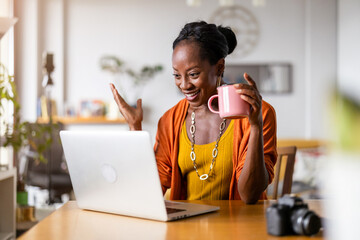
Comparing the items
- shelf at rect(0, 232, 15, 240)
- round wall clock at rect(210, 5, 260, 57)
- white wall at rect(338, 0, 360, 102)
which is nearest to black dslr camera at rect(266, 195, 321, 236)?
shelf at rect(0, 232, 15, 240)

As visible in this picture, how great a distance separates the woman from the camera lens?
0.47 m

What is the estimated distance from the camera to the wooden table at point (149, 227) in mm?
784

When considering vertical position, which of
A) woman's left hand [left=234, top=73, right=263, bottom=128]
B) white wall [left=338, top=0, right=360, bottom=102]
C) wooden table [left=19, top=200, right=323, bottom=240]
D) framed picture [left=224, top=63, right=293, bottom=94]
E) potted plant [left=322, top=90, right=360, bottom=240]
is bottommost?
wooden table [left=19, top=200, right=323, bottom=240]

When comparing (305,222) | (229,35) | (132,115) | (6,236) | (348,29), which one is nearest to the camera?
(305,222)

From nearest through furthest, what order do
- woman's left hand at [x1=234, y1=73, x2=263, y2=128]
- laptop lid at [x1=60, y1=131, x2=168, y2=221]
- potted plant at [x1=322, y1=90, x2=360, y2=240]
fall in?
potted plant at [x1=322, y1=90, x2=360, y2=240] < laptop lid at [x1=60, y1=131, x2=168, y2=221] < woman's left hand at [x1=234, y1=73, x2=263, y2=128]

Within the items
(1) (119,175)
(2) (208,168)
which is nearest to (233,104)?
(1) (119,175)

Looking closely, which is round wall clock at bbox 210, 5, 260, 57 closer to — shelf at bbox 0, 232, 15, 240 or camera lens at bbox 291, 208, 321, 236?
shelf at bbox 0, 232, 15, 240

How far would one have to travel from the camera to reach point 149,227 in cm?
85

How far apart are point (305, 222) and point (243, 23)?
5.04 meters

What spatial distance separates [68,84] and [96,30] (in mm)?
764

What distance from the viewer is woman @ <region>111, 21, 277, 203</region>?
134 cm

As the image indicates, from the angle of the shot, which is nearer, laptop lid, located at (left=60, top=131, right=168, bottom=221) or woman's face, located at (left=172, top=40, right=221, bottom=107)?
laptop lid, located at (left=60, top=131, right=168, bottom=221)

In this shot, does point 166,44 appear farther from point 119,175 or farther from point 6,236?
point 119,175

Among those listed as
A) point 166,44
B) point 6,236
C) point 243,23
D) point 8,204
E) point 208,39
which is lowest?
point 6,236
